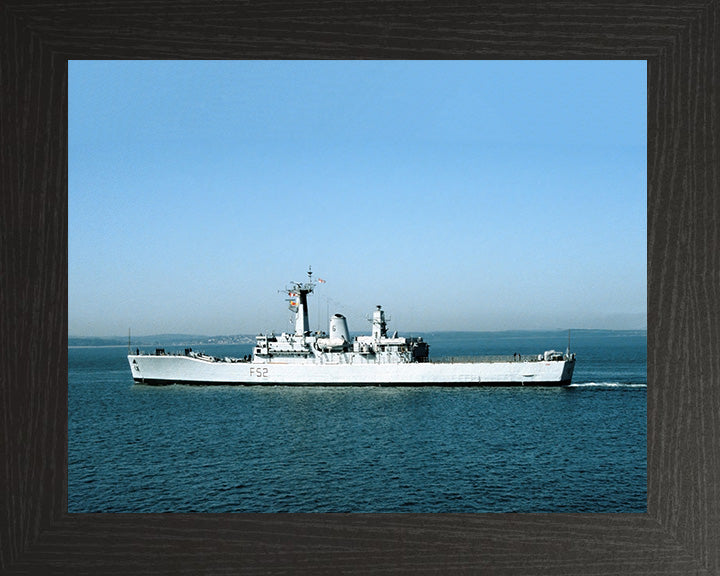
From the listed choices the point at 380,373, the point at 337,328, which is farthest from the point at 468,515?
the point at 337,328

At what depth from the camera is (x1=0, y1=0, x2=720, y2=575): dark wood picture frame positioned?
1210 mm

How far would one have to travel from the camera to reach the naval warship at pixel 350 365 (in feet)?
45.5

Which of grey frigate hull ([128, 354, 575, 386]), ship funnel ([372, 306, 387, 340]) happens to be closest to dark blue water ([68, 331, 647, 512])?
grey frigate hull ([128, 354, 575, 386])

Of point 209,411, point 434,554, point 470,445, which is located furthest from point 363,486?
point 434,554

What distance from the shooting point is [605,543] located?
1.22 metres

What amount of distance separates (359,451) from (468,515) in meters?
8.74

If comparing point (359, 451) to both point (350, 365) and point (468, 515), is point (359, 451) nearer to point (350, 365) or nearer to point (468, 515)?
point (350, 365)

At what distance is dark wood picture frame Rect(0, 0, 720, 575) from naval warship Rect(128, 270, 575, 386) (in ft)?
41.0

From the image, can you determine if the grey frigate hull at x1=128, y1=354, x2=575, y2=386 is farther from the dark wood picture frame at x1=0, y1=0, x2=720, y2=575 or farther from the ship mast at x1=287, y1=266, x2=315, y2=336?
the dark wood picture frame at x1=0, y1=0, x2=720, y2=575

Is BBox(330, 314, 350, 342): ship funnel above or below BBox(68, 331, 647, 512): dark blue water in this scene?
above

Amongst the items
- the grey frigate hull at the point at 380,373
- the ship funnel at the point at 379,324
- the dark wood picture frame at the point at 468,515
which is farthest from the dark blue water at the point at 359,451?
the dark wood picture frame at the point at 468,515

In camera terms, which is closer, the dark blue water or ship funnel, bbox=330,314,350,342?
the dark blue water

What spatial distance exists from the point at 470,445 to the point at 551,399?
395 cm

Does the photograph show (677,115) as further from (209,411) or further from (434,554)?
(209,411)
